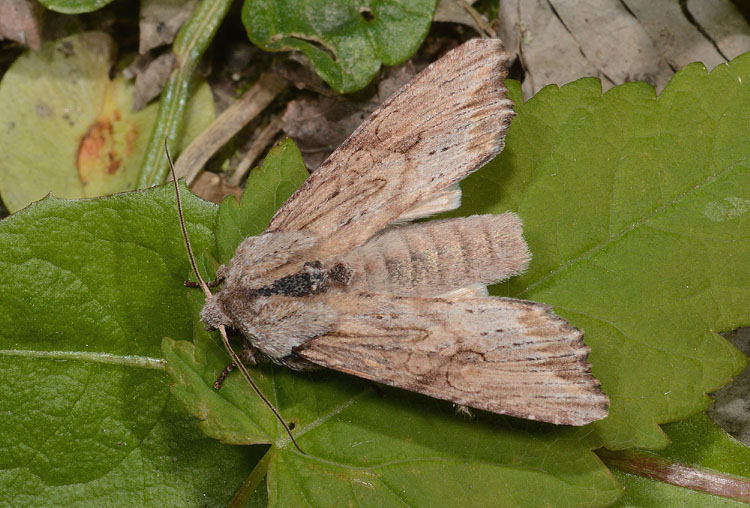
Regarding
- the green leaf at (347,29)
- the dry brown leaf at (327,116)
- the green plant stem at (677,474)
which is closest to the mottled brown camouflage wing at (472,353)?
the green plant stem at (677,474)

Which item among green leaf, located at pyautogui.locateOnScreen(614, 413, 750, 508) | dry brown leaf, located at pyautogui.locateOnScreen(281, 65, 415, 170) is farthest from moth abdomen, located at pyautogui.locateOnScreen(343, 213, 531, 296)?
dry brown leaf, located at pyautogui.locateOnScreen(281, 65, 415, 170)

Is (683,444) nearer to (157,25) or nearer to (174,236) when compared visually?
(174,236)

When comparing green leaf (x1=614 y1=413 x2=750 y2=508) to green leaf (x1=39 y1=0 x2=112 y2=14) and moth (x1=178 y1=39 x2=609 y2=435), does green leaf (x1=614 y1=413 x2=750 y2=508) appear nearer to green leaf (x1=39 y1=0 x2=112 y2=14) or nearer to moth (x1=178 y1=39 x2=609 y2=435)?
moth (x1=178 y1=39 x2=609 y2=435)

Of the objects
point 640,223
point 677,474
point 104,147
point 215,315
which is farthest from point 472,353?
point 104,147

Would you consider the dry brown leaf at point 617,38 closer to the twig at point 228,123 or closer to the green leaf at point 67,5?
the twig at point 228,123

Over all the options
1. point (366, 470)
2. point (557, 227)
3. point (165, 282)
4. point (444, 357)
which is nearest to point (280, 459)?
point (366, 470)
